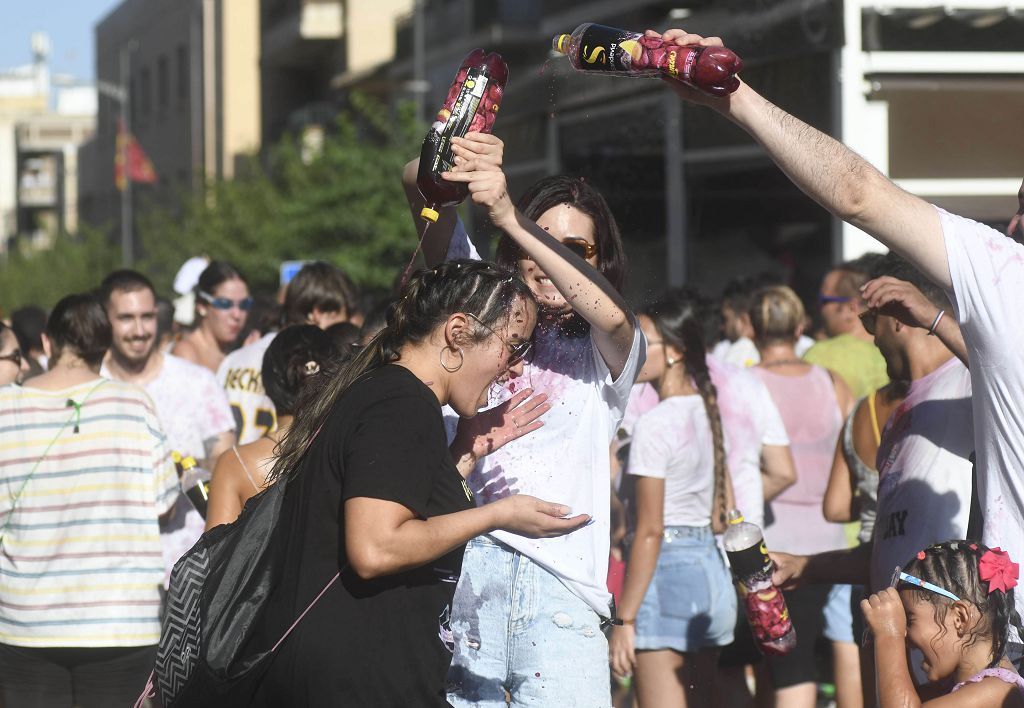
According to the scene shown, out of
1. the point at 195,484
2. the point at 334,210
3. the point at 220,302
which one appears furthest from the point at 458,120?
the point at 334,210

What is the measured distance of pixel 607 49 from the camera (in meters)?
3.21

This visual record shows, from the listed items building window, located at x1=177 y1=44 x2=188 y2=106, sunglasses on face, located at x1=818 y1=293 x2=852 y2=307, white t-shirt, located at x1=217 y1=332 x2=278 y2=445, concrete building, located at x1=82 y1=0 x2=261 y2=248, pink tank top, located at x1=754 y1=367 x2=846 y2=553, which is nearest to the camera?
pink tank top, located at x1=754 y1=367 x2=846 y2=553

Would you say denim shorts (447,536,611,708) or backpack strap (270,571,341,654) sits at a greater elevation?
backpack strap (270,571,341,654)

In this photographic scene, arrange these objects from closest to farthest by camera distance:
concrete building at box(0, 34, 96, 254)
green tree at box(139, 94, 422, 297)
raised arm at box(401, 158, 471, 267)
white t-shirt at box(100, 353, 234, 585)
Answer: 1. raised arm at box(401, 158, 471, 267)
2. white t-shirt at box(100, 353, 234, 585)
3. green tree at box(139, 94, 422, 297)
4. concrete building at box(0, 34, 96, 254)

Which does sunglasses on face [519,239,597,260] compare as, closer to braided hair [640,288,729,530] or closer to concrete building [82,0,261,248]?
braided hair [640,288,729,530]

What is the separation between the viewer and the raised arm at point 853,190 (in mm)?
2779

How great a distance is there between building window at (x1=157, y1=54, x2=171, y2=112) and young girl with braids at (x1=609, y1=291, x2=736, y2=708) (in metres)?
40.9

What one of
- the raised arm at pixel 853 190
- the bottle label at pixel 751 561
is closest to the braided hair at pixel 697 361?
the bottle label at pixel 751 561

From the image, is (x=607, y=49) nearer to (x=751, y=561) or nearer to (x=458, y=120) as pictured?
(x=458, y=120)

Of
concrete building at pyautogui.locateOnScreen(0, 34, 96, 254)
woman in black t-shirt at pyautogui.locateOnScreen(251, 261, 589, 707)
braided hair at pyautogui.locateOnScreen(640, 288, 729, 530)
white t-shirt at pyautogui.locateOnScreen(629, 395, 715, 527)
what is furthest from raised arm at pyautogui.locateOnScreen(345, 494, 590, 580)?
concrete building at pyautogui.locateOnScreen(0, 34, 96, 254)

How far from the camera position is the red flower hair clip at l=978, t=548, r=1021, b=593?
10.2 feet

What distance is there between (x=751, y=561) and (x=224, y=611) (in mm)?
1777

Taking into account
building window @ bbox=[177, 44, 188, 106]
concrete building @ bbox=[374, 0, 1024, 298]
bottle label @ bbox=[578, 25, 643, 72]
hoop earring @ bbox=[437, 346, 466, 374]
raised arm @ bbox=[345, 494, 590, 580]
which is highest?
building window @ bbox=[177, 44, 188, 106]

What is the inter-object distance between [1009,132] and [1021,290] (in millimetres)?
9437
